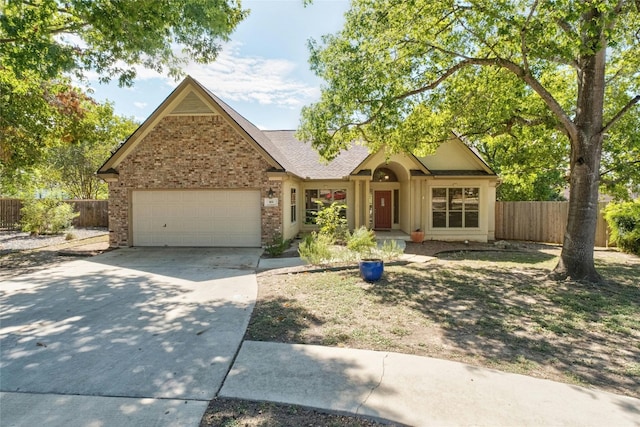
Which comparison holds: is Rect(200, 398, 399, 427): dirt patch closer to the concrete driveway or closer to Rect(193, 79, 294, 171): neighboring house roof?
the concrete driveway

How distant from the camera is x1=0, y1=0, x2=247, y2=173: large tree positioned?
761 centimetres

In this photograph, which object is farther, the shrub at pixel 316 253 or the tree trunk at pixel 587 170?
the shrub at pixel 316 253

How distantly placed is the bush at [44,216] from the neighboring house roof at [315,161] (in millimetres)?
12306

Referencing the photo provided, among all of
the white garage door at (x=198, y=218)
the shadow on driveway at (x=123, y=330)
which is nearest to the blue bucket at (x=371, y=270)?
the shadow on driveway at (x=123, y=330)

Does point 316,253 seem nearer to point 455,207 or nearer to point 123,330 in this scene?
point 123,330

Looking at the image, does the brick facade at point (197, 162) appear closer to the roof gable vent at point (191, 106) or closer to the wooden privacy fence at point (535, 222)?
the roof gable vent at point (191, 106)

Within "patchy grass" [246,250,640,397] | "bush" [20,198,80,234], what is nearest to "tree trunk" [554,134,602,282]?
"patchy grass" [246,250,640,397]

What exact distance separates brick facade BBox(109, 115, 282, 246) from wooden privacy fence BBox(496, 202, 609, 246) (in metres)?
11.2

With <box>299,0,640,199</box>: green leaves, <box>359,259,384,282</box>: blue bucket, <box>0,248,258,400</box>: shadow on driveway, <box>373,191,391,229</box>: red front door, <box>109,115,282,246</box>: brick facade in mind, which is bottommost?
<box>0,248,258,400</box>: shadow on driveway

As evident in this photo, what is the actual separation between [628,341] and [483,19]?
6884 millimetres

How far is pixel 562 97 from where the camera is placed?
558 inches

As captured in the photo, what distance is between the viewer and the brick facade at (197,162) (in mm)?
13219

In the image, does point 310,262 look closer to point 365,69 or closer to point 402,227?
point 365,69

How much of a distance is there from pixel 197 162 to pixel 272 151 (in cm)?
347
